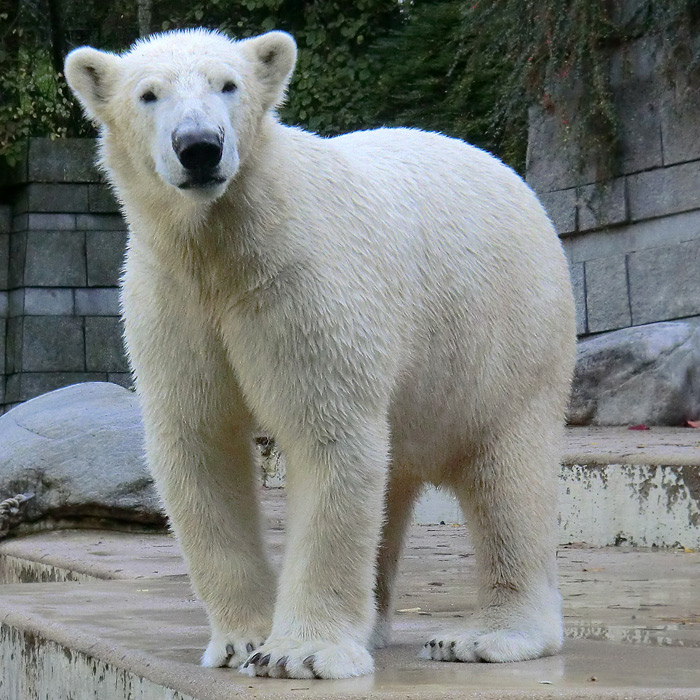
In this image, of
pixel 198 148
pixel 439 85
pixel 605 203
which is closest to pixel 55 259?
pixel 439 85

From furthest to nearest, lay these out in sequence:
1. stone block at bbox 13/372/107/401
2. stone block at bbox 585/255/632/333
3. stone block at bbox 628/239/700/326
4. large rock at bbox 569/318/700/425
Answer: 1. stone block at bbox 13/372/107/401
2. stone block at bbox 585/255/632/333
3. stone block at bbox 628/239/700/326
4. large rock at bbox 569/318/700/425

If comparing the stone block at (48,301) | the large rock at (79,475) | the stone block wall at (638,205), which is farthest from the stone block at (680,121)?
the stone block at (48,301)

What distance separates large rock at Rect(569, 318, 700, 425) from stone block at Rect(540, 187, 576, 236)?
4.53ft

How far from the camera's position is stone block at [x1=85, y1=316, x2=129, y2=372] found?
10.5 m

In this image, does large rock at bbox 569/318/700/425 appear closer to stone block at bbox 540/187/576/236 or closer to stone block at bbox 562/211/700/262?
stone block at bbox 562/211/700/262

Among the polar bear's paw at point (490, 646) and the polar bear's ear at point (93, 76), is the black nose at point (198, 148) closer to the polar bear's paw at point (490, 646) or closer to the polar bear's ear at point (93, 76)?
the polar bear's ear at point (93, 76)

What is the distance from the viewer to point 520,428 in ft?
9.57

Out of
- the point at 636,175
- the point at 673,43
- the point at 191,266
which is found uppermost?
the point at 673,43

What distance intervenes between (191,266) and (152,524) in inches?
154

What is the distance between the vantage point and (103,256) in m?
10.5

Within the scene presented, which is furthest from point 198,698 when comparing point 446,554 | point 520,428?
point 446,554

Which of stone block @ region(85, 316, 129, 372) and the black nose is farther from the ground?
stone block @ region(85, 316, 129, 372)

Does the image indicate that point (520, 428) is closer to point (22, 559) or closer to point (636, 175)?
point (22, 559)

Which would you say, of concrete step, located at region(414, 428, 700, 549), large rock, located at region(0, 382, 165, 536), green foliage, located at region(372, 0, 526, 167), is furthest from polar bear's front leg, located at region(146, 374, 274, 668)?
green foliage, located at region(372, 0, 526, 167)
